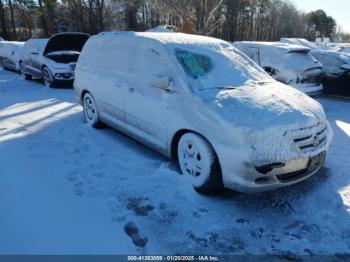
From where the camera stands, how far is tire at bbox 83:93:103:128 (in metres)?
6.12

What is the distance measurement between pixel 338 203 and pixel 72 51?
401 inches

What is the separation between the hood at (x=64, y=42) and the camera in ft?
37.5

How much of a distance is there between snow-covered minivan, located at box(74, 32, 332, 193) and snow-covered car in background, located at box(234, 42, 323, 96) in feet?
13.1

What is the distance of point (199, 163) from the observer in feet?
12.7

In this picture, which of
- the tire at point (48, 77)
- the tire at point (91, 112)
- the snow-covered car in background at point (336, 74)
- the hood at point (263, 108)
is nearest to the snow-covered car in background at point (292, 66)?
the snow-covered car in background at point (336, 74)

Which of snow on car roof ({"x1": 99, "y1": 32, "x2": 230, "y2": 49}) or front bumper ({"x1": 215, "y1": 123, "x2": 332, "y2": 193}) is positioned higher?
snow on car roof ({"x1": 99, "y1": 32, "x2": 230, "y2": 49})

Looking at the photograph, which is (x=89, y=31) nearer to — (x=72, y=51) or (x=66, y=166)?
(x=72, y=51)

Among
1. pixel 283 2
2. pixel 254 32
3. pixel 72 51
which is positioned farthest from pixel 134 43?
pixel 283 2

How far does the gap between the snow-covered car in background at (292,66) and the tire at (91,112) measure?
4877mm

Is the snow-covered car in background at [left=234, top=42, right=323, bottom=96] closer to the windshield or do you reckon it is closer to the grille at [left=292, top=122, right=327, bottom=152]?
the windshield

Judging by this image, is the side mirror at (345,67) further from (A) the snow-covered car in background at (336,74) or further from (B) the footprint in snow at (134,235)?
(B) the footprint in snow at (134,235)

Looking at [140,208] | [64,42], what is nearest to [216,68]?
[140,208]

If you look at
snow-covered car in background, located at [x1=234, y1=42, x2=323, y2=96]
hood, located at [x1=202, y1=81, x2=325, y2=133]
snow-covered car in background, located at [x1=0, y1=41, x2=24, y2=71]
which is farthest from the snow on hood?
snow-covered car in background, located at [x1=0, y1=41, x2=24, y2=71]

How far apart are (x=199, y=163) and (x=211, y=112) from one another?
61 cm
